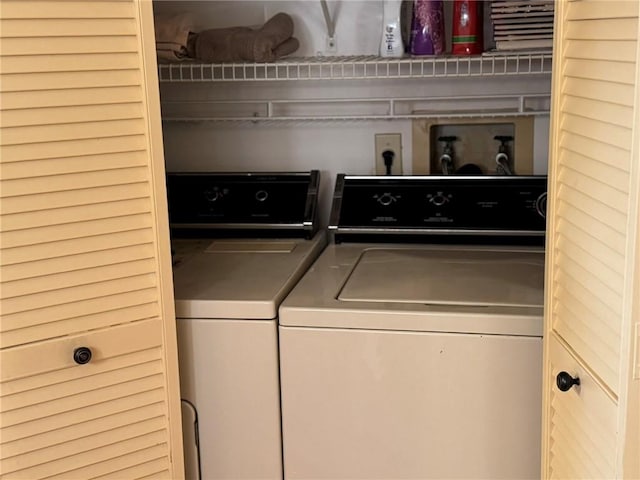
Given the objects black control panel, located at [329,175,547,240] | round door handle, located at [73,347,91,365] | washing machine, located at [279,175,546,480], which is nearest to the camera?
round door handle, located at [73,347,91,365]

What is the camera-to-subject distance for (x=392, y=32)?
2256 mm

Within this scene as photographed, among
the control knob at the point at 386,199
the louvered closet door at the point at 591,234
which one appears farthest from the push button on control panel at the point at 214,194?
the louvered closet door at the point at 591,234

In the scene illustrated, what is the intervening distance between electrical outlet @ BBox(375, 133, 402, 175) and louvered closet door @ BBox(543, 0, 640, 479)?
100cm

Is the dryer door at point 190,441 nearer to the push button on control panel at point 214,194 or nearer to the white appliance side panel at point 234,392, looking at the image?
the white appliance side panel at point 234,392

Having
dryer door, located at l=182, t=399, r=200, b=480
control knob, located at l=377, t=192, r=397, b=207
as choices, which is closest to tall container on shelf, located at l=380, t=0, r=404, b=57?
Result: control knob, located at l=377, t=192, r=397, b=207

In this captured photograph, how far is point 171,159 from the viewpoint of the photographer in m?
2.63

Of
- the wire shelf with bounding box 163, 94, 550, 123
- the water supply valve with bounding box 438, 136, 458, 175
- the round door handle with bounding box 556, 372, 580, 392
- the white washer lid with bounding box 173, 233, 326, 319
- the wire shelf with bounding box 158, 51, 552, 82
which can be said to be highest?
the wire shelf with bounding box 158, 51, 552, 82

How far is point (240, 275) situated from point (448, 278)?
504mm

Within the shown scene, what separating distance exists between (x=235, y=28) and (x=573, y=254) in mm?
1317

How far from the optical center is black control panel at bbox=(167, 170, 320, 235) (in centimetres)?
240

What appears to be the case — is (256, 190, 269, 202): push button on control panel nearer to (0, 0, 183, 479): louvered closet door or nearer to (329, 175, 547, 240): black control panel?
(329, 175, 547, 240): black control panel

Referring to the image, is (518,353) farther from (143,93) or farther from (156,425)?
(143,93)

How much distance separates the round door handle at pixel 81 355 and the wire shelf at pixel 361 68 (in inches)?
37.3

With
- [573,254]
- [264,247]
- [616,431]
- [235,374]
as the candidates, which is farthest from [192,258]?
[616,431]
